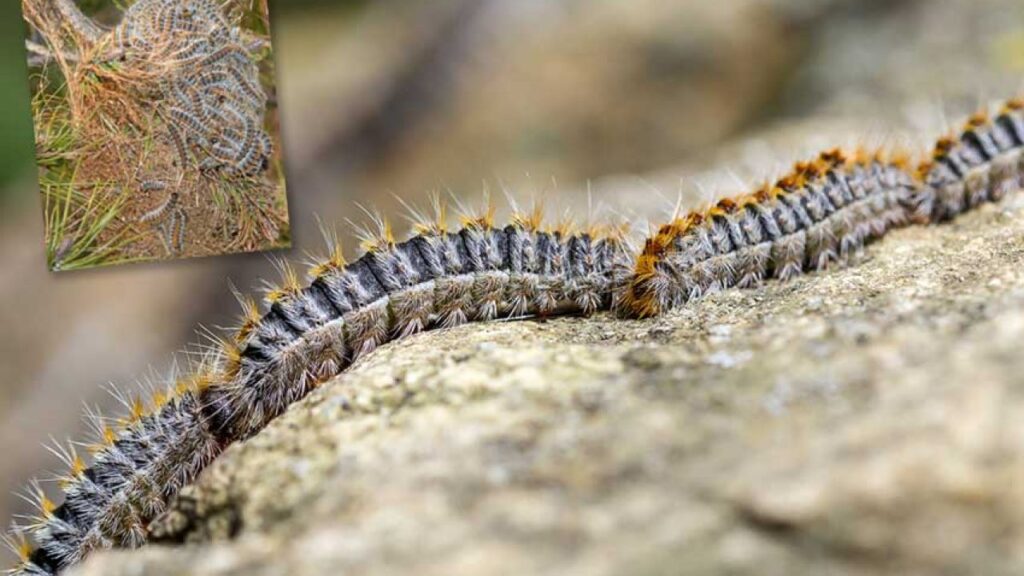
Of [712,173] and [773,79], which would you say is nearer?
[712,173]

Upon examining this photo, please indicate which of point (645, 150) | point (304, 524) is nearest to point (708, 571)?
point (304, 524)

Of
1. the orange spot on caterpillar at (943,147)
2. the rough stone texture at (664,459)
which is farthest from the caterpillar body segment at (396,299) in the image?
the orange spot on caterpillar at (943,147)

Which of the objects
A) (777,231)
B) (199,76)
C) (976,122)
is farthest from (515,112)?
(777,231)

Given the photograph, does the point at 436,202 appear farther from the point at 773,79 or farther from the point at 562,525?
the point at 773,79

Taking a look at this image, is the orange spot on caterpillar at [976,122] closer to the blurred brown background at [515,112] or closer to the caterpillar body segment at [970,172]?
the caterpillar body segment at [970,172]

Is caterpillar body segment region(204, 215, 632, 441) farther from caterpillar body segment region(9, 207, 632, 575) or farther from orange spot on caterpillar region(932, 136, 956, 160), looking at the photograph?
orange spot on caterpillar region(932, 136, 956, 160)

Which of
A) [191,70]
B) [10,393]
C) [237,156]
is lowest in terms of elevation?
[10,393]
